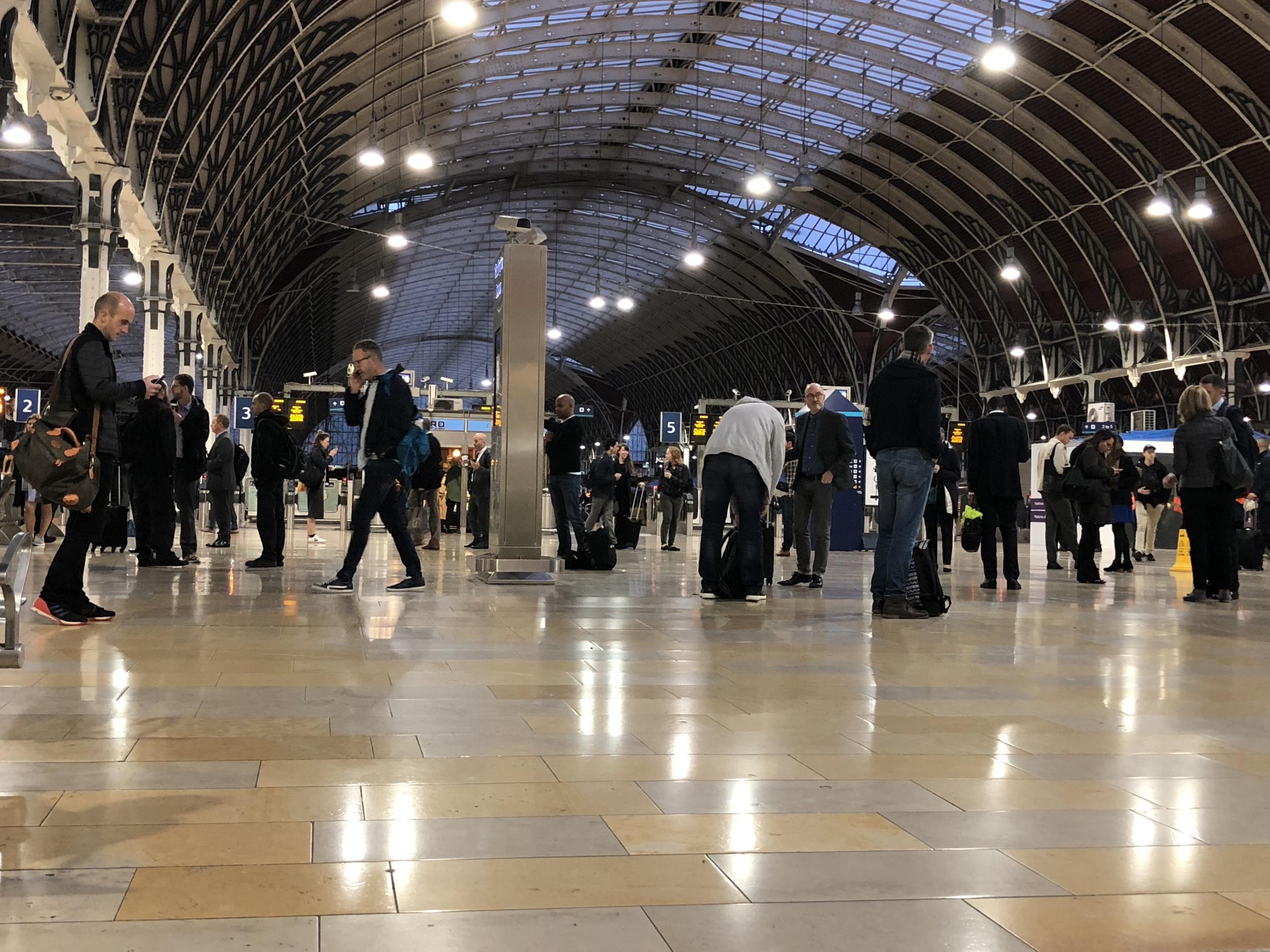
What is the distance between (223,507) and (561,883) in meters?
13.9

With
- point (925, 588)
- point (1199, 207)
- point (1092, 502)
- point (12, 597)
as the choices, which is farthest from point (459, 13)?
point (12, 597)

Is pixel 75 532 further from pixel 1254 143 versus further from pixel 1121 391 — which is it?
pixel 1121 391

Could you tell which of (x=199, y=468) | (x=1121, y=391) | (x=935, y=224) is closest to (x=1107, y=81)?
(x=935, y=224)

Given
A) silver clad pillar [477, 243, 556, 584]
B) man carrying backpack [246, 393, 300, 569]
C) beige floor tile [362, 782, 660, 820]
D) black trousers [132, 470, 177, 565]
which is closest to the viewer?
beige floor tile [362, 782, 660, 820]

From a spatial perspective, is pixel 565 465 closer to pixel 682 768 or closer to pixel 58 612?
pixel 58 612

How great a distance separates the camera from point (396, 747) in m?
3.79

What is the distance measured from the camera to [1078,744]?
4086mm

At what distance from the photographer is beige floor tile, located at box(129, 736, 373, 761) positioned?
3594mm

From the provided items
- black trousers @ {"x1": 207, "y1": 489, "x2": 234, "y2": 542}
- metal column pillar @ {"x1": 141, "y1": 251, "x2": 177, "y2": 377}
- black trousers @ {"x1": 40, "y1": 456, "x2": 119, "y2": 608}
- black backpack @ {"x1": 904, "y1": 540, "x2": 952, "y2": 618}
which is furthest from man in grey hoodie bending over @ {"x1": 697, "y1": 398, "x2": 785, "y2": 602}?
metal column pillar @ {"x1": 141, "y1": 251, "x2": 177, "y2": 377}

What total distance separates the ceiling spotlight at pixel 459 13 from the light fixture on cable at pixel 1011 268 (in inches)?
801

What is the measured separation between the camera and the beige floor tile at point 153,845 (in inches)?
102

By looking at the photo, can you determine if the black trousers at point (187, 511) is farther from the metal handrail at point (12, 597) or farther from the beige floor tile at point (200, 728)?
the beige floor tile at point (200, 728)

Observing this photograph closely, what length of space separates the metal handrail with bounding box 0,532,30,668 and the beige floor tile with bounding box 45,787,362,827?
1.60m

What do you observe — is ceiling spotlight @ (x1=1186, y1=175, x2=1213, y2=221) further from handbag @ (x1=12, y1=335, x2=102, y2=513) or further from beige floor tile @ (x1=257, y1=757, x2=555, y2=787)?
beige floor tile @ (x1=257, y1=757, x2=555, y2=787)
